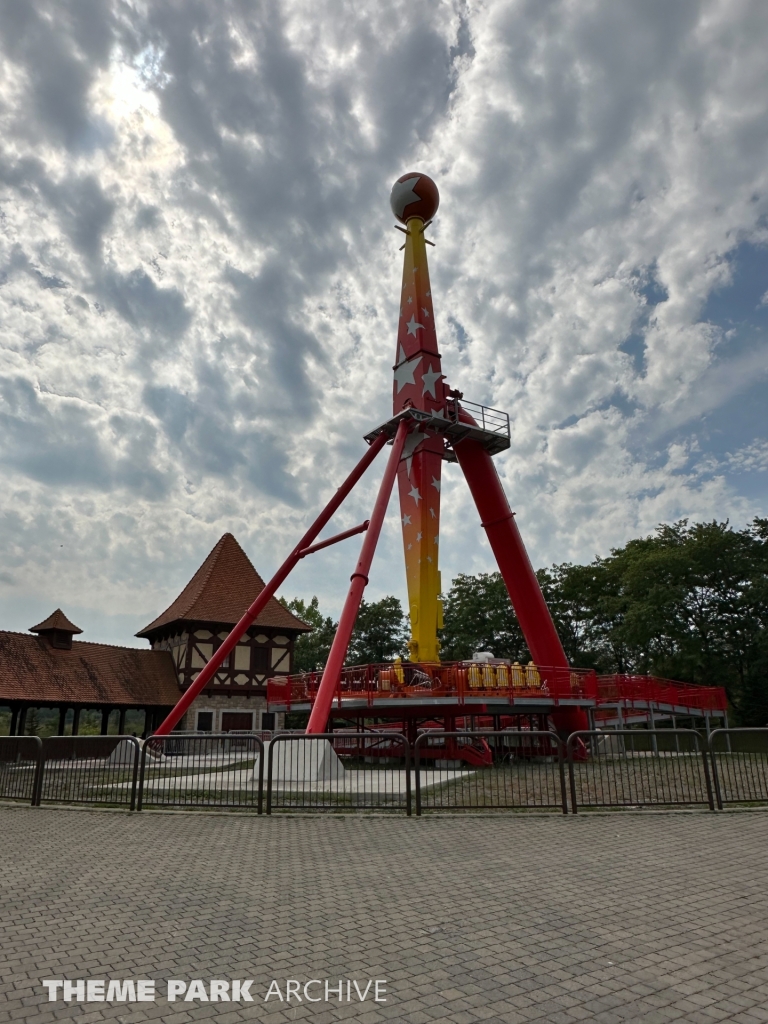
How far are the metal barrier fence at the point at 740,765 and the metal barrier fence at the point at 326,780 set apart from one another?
436 cm

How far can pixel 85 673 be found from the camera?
90.2 ft

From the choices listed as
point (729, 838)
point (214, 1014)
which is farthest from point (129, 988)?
point (729, 838)

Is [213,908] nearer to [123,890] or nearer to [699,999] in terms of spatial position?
[123,890]

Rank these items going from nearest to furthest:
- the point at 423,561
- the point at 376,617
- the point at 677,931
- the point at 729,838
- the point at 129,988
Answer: the point at 129,988
the point at 677,931
the point at 729,838
the point at 423,561
the point at 376,617

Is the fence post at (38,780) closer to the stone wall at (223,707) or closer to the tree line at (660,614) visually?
the stone wall at (223,707)

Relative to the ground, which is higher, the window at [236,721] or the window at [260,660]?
the window at [260,660]

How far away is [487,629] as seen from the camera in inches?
1761

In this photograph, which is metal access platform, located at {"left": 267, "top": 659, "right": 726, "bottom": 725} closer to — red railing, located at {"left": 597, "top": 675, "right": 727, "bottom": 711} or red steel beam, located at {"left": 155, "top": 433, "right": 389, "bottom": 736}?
red railing, located at {"left": 597, "top": 675, "right": 727, "bottom": 711}

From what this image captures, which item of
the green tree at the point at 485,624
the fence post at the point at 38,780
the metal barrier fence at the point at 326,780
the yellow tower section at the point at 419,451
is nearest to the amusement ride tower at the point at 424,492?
the yellow tower section at the point at 419,451

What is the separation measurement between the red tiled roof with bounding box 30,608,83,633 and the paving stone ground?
70.2ft

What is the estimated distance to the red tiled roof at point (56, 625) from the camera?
27.7m

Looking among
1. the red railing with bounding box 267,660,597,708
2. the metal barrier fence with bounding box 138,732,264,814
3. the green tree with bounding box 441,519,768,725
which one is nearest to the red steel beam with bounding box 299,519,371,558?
the red railing with bounding box 267,660,597,708

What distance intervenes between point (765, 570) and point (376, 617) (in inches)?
966

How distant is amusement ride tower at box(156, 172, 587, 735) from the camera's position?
62.5ft
